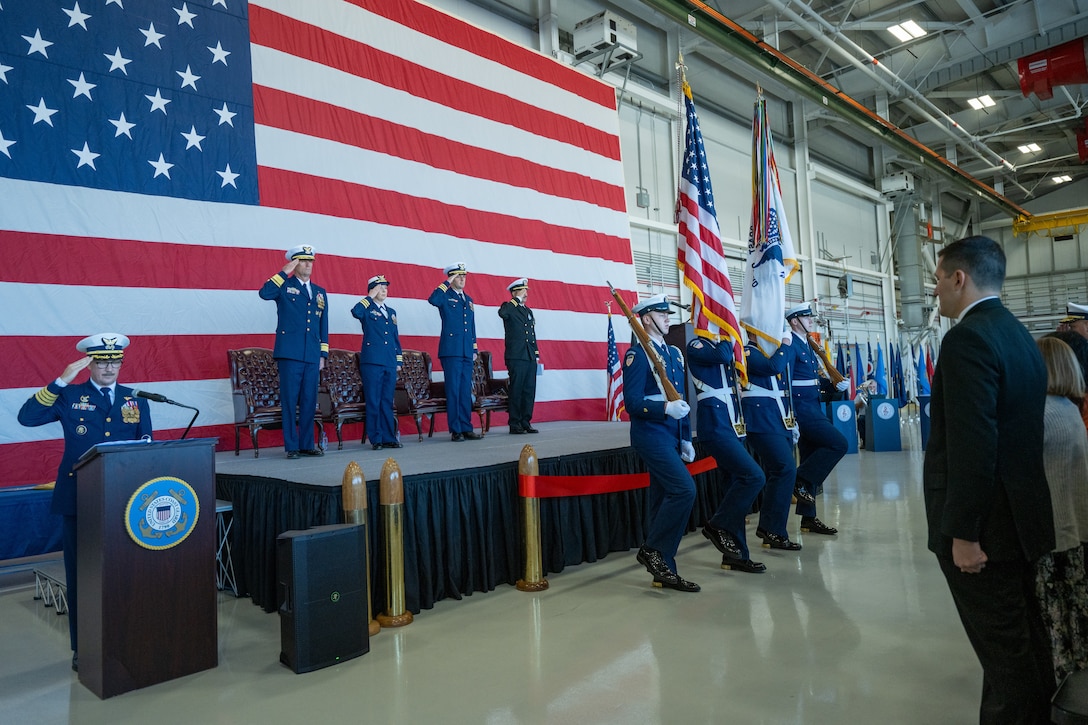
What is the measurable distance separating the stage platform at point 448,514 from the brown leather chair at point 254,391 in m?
0.61

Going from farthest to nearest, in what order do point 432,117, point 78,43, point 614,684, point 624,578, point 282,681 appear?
point 432,117, point 78,43, point 624,578, point 282,681, point 614,684

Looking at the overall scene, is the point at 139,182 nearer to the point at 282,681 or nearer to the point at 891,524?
the point at 282,681

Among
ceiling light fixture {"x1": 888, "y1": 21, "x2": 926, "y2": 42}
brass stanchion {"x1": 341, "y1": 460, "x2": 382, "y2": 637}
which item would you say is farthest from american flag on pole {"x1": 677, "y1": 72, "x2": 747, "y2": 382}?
ceiling light fixture {"x1": 888, "y1": 21, "x2": 926, "y2": 42}

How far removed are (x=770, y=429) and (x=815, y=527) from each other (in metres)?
0.87

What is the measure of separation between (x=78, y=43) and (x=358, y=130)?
2.24 m

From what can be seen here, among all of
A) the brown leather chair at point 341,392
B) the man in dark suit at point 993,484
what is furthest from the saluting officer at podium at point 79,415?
the man in dark suit at point 993,484

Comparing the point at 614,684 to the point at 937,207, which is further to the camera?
the point at 937,207

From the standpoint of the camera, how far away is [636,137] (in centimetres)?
1053

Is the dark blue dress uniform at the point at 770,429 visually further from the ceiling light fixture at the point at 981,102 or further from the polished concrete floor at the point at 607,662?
the ceiling light fixture at the point at 981,102

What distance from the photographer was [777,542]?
161 inches

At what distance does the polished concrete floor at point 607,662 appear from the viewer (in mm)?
2098

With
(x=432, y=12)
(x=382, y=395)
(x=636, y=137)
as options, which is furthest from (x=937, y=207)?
(x=382, y=395)

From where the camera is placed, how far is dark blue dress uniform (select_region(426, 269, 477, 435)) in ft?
18.7

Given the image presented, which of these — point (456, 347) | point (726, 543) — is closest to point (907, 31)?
point (456, 347)
